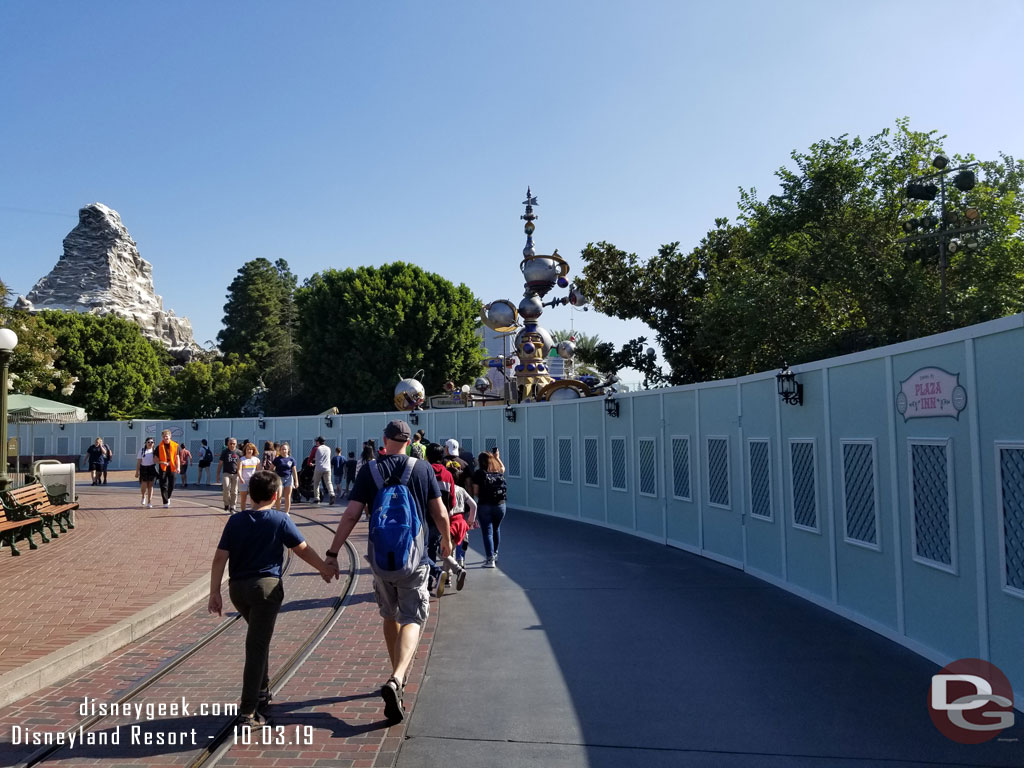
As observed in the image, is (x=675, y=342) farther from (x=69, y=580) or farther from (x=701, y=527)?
(x=69, y=580)

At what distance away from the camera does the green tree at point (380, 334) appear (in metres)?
51.6

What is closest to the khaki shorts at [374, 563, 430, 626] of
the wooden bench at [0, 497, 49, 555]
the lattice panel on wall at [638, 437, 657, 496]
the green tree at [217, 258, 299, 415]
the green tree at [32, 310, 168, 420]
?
the wooden bench at [0, 497, 49, 555]

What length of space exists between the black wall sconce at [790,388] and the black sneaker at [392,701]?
19.6 ft

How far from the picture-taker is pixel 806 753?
473 centimetres

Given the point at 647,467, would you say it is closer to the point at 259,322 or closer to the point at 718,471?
the point at 718,471

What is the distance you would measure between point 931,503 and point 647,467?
7.94 m

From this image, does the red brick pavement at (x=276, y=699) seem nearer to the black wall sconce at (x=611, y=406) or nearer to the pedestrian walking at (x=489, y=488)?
the pedestrian walking at (x=489, y=488)

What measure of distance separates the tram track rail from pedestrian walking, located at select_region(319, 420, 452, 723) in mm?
1063

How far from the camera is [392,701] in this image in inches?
199

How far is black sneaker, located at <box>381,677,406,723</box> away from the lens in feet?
16.6

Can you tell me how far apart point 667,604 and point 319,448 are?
1425 cm

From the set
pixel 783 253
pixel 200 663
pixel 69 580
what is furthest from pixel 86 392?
pixel 200 663

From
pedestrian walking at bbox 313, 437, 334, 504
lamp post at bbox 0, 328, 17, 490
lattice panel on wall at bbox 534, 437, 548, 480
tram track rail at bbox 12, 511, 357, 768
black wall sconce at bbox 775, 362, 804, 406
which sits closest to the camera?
tram track rail at bbox 12, 511, 357, 768

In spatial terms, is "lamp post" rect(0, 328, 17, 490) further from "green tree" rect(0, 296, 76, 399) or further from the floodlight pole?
"green tree" rect(0, 296, 76, 399)
